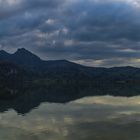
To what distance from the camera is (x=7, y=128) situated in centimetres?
6550

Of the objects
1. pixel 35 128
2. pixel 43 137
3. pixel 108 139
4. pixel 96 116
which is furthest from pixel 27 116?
pixel 108 139

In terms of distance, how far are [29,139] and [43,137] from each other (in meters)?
2.18

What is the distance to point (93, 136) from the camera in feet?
177

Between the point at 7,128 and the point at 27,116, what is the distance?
19.5 m

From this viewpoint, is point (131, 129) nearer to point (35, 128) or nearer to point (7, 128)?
point (35, 128)

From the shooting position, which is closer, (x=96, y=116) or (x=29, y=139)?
(x=29, y=139)

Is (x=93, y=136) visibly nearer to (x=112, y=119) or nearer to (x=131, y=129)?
(x=131, y=129)

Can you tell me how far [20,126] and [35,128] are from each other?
4.97m

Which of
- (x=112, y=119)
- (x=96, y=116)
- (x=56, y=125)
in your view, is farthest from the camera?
(x=96, y=116)

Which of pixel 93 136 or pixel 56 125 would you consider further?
pixel 56 125

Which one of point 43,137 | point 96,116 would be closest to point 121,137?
point 43,137

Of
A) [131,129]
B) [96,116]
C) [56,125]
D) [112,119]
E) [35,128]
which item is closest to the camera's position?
[131,129]

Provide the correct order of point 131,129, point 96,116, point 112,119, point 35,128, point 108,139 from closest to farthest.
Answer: point 108,139 < point 131,129 < point 35,128 < point 112,119 < point 96,116

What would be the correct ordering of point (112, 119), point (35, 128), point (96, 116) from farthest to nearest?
point (96, 116) < point (112, 119) < point (35, 128)
